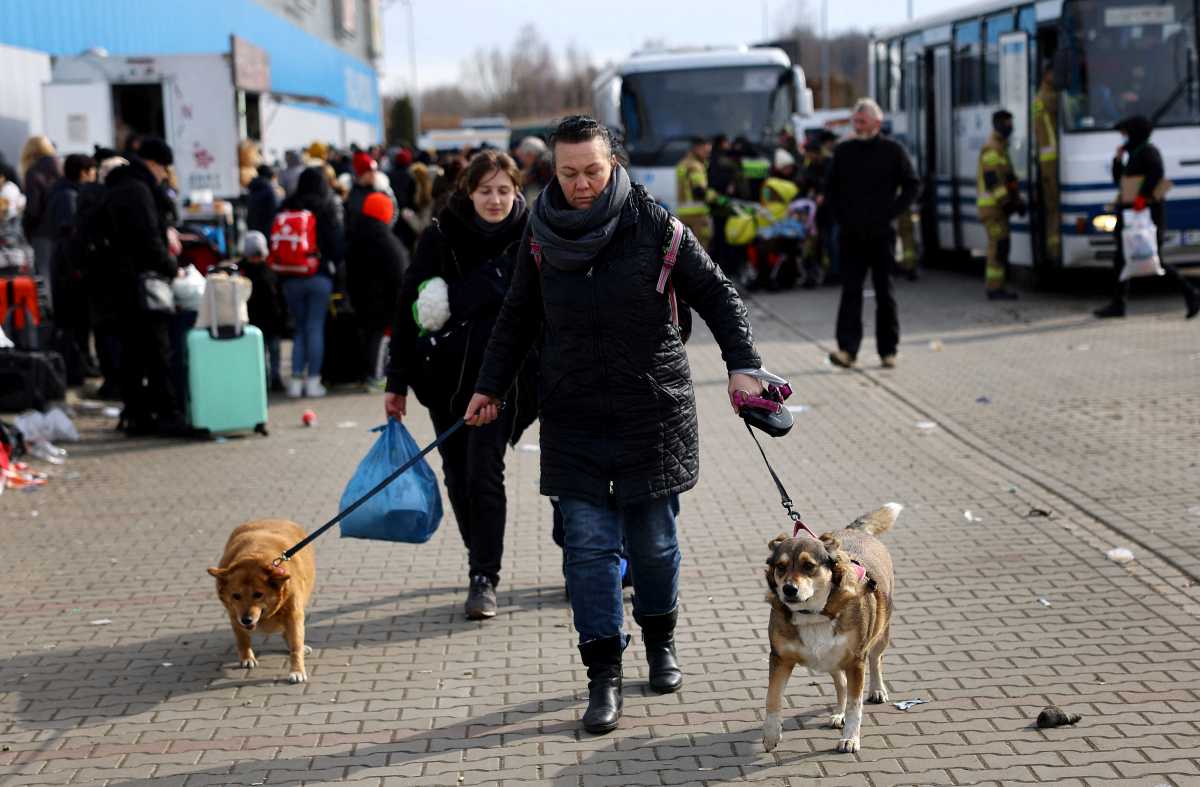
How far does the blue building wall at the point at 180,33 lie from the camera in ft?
79.3

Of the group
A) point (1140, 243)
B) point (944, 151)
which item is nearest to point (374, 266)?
point (1140, 243)

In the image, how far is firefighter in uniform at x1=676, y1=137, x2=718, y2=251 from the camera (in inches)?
794

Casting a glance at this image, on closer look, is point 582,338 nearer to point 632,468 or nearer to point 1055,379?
point 632,468

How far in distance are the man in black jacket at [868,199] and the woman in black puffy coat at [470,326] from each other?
6.37 meters

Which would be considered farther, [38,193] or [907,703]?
[38,193]

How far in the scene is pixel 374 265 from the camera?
12.7 m

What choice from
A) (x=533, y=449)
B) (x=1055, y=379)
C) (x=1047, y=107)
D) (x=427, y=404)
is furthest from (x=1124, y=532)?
(x=1047, y=107)

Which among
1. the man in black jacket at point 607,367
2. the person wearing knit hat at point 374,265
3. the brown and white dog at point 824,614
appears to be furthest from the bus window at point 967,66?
the brown and white dog at point 824,614

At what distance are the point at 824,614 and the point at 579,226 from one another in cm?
141

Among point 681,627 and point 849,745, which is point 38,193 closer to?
point 681,627

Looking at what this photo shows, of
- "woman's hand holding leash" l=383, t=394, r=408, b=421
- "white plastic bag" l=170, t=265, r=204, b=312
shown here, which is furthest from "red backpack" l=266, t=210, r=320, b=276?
"woman's hand holding leash" l=383, t=394, r=408, b=421

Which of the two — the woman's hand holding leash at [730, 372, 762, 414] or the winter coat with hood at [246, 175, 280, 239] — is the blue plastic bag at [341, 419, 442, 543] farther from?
the winter coat with hood at [246, 175, 280, 239]

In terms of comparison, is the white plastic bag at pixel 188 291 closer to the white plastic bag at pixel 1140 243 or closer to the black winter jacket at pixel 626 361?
the black winter jacket at pixel 626 361

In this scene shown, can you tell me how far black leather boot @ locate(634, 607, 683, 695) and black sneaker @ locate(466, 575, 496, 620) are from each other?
116 centimetres
